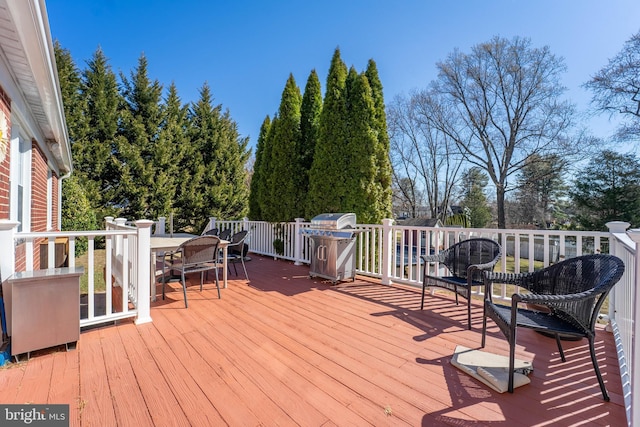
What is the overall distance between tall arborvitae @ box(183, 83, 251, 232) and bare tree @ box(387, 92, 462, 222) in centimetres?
1017

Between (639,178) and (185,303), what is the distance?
16.2 m

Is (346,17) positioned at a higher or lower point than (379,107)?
higher

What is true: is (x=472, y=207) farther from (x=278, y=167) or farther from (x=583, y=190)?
(x=278, y=167)

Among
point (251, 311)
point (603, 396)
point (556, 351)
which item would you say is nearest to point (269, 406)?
point (251, 311)

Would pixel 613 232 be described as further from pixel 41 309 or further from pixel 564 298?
pixel 41 309

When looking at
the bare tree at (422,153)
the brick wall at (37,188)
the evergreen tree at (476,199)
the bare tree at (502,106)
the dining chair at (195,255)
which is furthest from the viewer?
the evergreen tree at (476,199)

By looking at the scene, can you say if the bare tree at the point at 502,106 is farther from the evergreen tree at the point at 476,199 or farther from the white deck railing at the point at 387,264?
the white deck railing at the point at 387,264

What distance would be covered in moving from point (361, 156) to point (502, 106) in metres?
13.3

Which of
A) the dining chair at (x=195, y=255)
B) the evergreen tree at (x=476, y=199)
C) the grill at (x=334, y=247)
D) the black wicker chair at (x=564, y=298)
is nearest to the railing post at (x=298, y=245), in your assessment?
the grill at (x=334, y=247)

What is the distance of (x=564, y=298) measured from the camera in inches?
75.3

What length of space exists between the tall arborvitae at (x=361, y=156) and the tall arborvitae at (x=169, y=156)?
7.47m

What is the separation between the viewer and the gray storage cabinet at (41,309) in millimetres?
2236

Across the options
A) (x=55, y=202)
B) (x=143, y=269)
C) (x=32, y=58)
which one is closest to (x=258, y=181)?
(x=55, y=202)

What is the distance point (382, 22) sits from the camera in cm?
890
